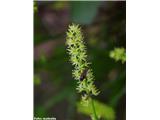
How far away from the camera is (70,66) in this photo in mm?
1875

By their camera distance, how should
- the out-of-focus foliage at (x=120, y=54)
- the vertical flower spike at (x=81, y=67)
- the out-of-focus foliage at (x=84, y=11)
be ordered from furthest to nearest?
the out-of-focus foliage at (x=84, y=11) → the out-of-focus foliage at (x=120, y=54) → the vertical flower spike at (x=81, y=67)

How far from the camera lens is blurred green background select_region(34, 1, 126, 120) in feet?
5.64

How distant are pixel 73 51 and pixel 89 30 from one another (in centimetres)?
54

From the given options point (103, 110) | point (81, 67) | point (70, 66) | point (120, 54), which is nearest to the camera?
point (81, 67)

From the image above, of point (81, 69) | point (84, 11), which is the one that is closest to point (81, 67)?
point (81, 69)

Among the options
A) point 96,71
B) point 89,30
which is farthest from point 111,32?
point 96,71

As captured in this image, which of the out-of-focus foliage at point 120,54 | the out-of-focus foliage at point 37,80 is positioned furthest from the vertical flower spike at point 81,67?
the out-of-focus foliage at point 37,80

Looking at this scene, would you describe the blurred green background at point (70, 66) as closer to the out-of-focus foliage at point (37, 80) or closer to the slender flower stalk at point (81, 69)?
the out-of-focus foliage at point (37, 80)

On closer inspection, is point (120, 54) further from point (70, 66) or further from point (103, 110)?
point (70, 66)

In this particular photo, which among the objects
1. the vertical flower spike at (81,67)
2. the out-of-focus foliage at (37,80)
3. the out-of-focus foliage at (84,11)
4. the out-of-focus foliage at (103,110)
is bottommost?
the out-of-focus foliage at (103,110)

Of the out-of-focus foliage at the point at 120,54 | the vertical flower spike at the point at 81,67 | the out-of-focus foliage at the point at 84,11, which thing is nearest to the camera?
the vertical flower spike at the point at 81,67

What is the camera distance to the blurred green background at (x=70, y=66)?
5.64ft
